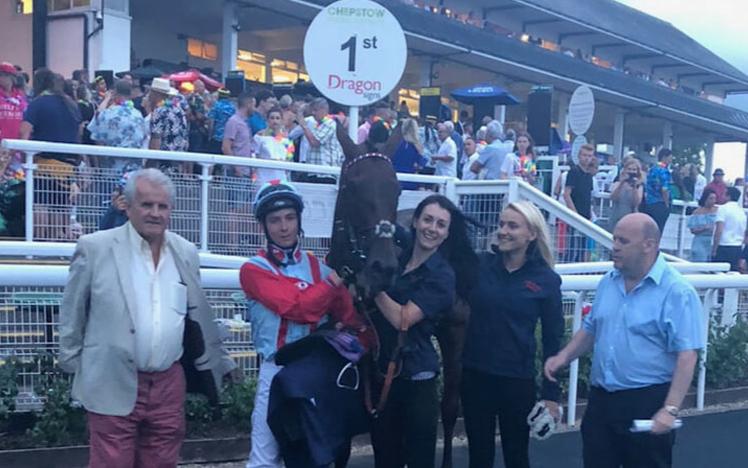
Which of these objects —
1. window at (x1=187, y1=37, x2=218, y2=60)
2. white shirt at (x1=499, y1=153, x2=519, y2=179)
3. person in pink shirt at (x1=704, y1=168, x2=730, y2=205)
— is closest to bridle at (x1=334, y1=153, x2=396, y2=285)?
white shirt at (x1=499, y1=153, x2=519, y2=179)

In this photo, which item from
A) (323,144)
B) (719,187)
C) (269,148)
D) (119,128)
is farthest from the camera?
(719,187)

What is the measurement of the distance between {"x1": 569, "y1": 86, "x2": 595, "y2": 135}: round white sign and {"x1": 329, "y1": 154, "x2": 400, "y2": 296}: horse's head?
866 centimetres

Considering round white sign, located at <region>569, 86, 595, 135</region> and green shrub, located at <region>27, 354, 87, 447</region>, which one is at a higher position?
round white sign, located at <region>569, 86, 595, 135</region>

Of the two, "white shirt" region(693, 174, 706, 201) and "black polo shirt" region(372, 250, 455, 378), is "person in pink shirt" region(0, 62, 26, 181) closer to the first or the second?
"black polo shirt" region(372, 250, 455, 378)

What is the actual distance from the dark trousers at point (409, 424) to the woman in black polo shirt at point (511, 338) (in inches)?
16.4

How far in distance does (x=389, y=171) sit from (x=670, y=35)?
4897 centimetres

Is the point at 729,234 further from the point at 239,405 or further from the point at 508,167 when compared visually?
the point at 239,405

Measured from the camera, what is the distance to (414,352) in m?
3.95

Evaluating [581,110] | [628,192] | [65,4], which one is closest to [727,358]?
[628,192]

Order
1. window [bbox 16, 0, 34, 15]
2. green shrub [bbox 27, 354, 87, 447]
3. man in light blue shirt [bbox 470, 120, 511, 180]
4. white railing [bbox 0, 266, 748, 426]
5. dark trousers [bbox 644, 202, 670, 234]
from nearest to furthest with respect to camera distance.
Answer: white railing [bbox 0, 266, 748, 426]
green shrub [bbox 27, 354, 87, 447]
man in light blue shirt [bbox 470, 120, 511, 180]
dark trousers [bbox 644, 202, 670, 234]
window [bbox 16, 0, 34, 15]

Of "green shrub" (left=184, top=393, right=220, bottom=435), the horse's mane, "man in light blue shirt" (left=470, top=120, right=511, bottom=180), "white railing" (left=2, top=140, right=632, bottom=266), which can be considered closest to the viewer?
the horse's mane

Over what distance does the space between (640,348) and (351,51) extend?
11.0ft

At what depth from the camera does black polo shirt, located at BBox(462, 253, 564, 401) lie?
4254mm

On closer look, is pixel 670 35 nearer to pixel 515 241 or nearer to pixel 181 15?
pixel 181 15
